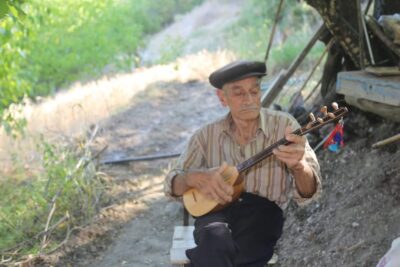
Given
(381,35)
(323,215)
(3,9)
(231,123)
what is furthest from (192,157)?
(381,35)

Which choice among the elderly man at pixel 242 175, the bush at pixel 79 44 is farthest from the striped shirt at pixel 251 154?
the bush at pixel 79 44

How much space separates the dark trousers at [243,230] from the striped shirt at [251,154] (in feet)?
→ 0.29

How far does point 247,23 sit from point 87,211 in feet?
72.5

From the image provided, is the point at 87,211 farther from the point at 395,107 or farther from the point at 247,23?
the point at 247,23

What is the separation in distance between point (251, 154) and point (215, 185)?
1.14 ft

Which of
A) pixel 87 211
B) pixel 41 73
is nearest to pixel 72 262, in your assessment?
pixel 87 211

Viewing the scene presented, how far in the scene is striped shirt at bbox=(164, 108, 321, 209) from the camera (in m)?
3.15

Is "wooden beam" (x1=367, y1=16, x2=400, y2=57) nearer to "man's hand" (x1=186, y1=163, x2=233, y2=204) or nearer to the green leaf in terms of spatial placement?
"man's hand" (x1=186, y1=163, x2=233, y2=204)

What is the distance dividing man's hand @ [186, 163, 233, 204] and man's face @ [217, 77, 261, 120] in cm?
33

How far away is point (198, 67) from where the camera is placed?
43.8 feet

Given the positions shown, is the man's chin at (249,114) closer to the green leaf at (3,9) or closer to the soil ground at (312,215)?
the soil ground at (312,215)

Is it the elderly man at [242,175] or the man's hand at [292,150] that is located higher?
the man's hand at [292,150]

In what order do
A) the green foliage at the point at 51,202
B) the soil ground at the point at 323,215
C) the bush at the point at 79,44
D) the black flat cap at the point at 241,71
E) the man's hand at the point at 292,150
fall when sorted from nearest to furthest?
the man's hand at the point at 292,150 → the black flat cap at the point at 241,71 → the soil ground at the point at 323,215 → the green foliage at the point at 51,202 → the bush at the point at 79,44

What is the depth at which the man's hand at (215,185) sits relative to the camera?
292 cm
